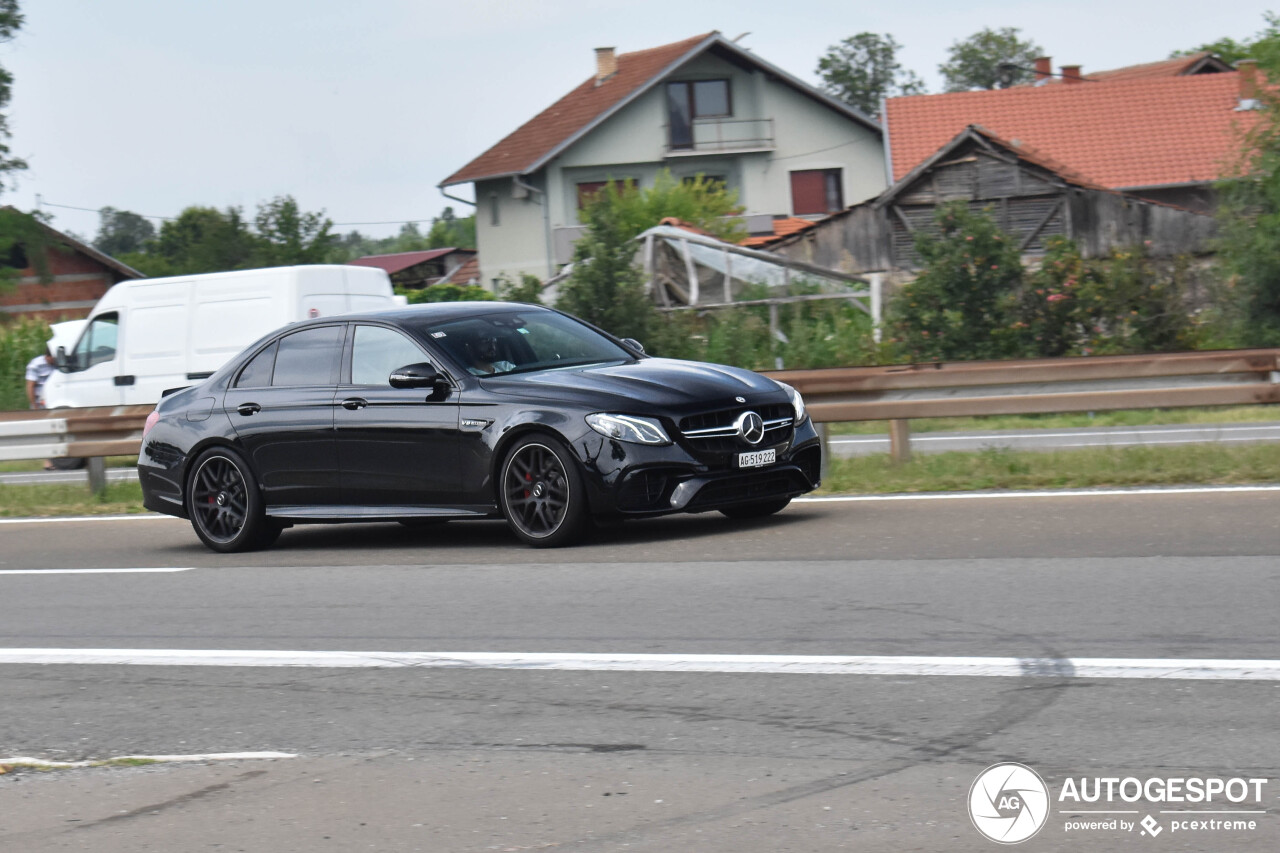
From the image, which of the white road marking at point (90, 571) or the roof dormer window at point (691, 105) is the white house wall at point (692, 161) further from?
the white road marking at point (90, 571)


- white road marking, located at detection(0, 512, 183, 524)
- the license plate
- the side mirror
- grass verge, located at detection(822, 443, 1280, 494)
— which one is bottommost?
white road marking, located at detection(0, 512, 183, 524)

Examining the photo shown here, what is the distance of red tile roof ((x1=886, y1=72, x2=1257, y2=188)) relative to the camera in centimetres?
4981

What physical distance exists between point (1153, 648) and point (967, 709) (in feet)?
3.69

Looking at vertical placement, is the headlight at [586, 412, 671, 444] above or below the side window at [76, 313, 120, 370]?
below

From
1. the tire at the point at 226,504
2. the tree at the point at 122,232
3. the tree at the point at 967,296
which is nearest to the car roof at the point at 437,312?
the tire at the point at 226,504

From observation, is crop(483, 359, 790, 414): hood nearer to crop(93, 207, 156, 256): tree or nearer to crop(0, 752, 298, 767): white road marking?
crop(0, 752, 298, 767): white road marking

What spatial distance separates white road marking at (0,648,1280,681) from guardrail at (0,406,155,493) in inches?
300

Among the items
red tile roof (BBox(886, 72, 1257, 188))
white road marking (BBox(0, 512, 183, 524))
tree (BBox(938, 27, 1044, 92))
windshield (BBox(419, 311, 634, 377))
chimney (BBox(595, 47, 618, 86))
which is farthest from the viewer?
tree (BBox(938, 27, 1044, 92))

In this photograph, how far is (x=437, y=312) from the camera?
10844mm

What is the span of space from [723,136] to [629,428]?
44.9 m

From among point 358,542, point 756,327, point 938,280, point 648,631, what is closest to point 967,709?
point 648,631

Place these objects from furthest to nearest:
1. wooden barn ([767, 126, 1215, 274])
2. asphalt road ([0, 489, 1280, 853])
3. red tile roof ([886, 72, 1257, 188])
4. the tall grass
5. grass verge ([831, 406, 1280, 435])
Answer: red tile roof ([886, 72, 1257, 188]) → wooden barn ([767, 126, 1215, 274]) → the tall grass → grass verge ([831, 406, 1280, 435]) → asphalt road ([0, 489, 1280, 853])

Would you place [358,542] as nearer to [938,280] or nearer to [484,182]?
[938,280]

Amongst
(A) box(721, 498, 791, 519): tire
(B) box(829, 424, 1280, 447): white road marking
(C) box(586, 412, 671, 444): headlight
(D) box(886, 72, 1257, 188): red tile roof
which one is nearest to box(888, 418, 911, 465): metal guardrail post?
(A) box(721, 498, 791, 519): tire
